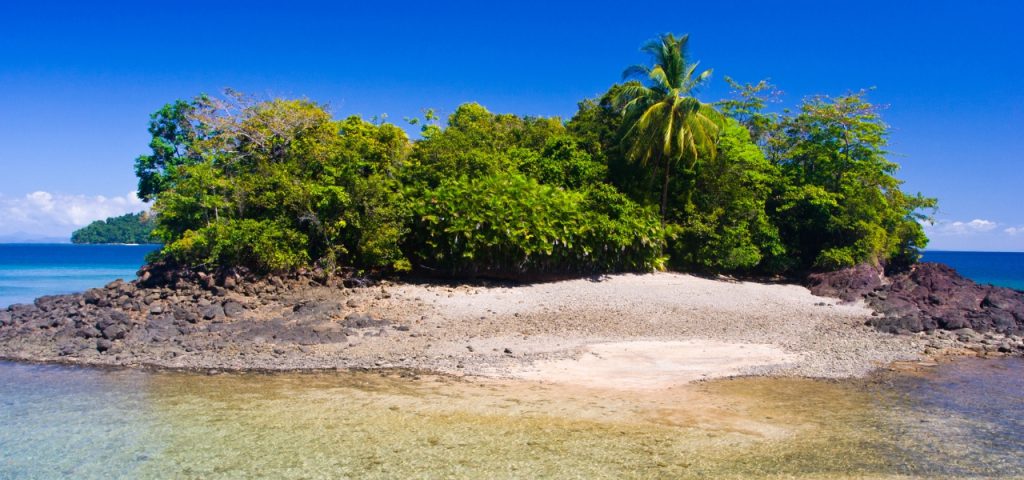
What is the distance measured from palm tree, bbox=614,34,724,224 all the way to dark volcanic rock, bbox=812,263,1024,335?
6332mm

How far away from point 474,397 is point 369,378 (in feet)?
7.51

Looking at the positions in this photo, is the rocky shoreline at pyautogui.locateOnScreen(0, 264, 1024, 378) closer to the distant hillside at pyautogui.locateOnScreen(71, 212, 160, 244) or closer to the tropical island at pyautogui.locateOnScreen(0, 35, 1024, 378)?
the tropical island at pyautogui.locateOnScreen(0, 35, 1024, 378)

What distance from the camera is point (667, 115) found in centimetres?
2275

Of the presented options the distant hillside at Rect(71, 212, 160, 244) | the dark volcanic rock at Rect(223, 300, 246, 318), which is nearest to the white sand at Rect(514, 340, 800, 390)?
the dark volcanic rock at Rect(223, 300, 246, 318)

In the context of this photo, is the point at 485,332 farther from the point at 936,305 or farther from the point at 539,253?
the point at 936,305

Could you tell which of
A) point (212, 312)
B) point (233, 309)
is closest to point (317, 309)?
point (233, 309)

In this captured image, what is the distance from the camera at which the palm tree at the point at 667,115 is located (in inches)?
894

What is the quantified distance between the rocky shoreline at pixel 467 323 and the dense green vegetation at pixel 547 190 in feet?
3.56

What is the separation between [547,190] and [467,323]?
20.5 feet

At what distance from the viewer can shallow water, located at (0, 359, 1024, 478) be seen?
25.3 ft

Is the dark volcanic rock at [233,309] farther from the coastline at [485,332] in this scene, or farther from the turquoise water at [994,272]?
the turquoise water at [994,272]

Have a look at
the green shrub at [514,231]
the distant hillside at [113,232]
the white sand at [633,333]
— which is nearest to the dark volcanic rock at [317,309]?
the white sand at [633,333]

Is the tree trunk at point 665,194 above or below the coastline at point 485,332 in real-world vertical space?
above

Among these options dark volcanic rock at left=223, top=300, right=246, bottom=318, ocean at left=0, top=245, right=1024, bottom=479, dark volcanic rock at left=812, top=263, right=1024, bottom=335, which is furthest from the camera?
dark volcanic rock at left=812, top=263, right=1024, bottom=335
